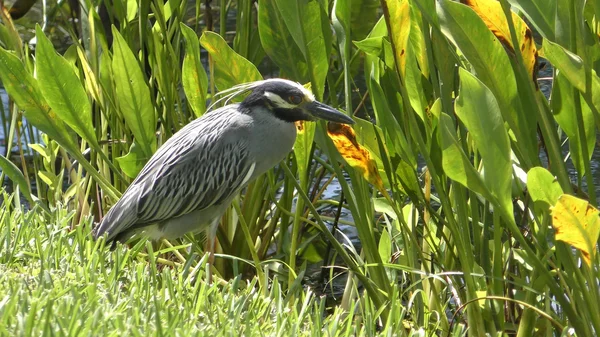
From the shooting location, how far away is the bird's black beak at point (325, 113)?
10.3 feet

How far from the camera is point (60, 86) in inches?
130

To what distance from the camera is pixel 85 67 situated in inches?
161

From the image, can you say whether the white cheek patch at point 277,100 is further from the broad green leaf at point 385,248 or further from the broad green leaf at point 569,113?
the broad green leaf at point 569,113

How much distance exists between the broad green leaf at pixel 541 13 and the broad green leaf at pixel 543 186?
1.26 feet

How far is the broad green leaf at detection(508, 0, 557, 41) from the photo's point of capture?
8.14 feet

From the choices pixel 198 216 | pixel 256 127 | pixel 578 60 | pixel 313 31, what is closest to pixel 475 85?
pixel 578 60

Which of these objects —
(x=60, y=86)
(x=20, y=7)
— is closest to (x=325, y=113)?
(x=60, y=86)

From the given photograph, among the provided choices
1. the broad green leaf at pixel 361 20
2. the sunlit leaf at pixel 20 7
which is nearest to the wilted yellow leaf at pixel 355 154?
the broad green leaf at pixel 361 20

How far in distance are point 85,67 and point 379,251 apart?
1620 mm

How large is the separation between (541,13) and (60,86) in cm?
164

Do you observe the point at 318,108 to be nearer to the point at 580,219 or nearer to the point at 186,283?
the point at 186,283

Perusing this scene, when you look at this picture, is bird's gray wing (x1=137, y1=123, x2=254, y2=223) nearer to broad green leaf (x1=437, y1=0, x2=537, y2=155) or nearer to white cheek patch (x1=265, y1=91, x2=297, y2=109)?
white cheek patch (x1=265, y1=91, x2=297, y2=109)

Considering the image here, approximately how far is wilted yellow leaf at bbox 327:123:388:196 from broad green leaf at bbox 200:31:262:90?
51cm

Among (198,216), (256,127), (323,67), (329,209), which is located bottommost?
(329,209)
